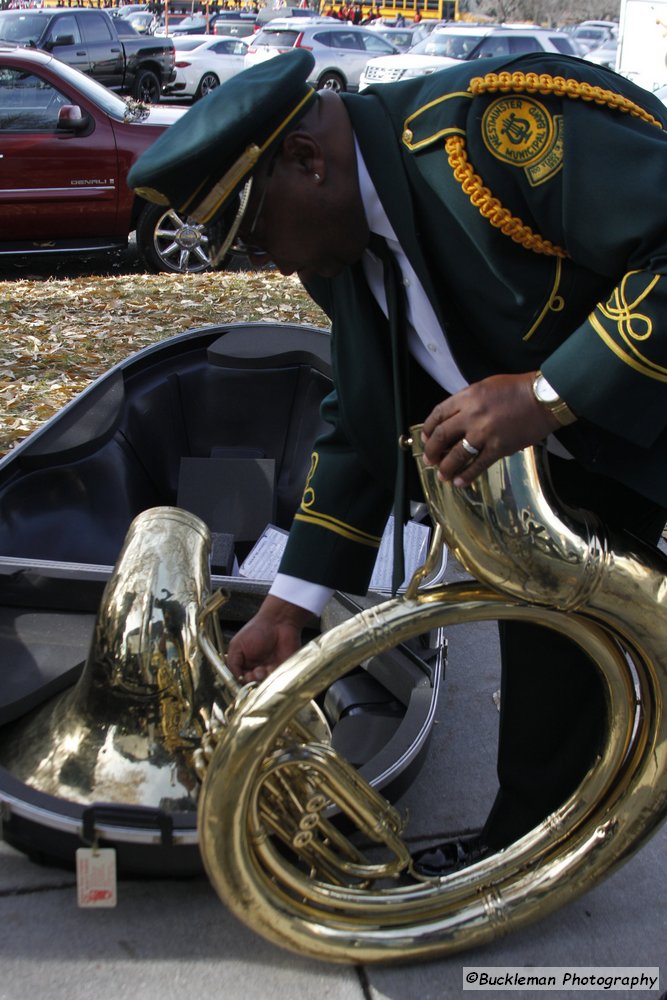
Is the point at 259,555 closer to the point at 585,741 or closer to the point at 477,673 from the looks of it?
the point at 477,673

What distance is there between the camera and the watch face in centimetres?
134

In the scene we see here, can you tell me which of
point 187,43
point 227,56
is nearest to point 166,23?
point 187,43

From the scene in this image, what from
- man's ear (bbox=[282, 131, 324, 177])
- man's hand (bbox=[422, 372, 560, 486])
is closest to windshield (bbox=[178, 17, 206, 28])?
man's ear (bbox=[282, 131, 324, 177])

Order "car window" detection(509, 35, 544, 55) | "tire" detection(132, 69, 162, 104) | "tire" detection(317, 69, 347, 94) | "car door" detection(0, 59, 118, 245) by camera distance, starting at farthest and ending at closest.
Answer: "tire" detection(317, 69, 347, 94) < "tire" detection(132, 69, 162, 104) < "car window" detection(509, 35, 544, 55) < "car door" detection(0, 59, 118, 245)

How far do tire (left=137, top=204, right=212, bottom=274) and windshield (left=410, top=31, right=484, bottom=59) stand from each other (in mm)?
9124

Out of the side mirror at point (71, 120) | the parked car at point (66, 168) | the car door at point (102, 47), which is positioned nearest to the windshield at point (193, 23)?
the car door at point (102, 47)

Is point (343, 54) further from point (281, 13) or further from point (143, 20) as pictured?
point (281, 13)

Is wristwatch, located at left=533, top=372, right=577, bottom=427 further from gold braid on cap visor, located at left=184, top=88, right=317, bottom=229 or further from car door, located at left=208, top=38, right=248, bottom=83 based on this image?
car door, located at left=208, top=38, right=248, bottom=83

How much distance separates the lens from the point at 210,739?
1710 mm

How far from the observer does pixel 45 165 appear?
695 cm

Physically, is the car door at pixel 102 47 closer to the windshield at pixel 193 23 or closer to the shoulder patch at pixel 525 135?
the windshield at pixel 193 23

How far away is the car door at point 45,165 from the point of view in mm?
6898

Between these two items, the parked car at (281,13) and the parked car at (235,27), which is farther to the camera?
the parked car at (281,13)

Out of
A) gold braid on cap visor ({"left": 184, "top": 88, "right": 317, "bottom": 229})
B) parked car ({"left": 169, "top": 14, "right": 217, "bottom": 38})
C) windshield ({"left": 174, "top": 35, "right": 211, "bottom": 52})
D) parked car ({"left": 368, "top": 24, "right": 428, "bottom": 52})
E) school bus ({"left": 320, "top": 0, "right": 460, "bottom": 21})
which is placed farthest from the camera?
school bus ({"left": 320, "top": 0, "right": 460, "bottom": 21})
